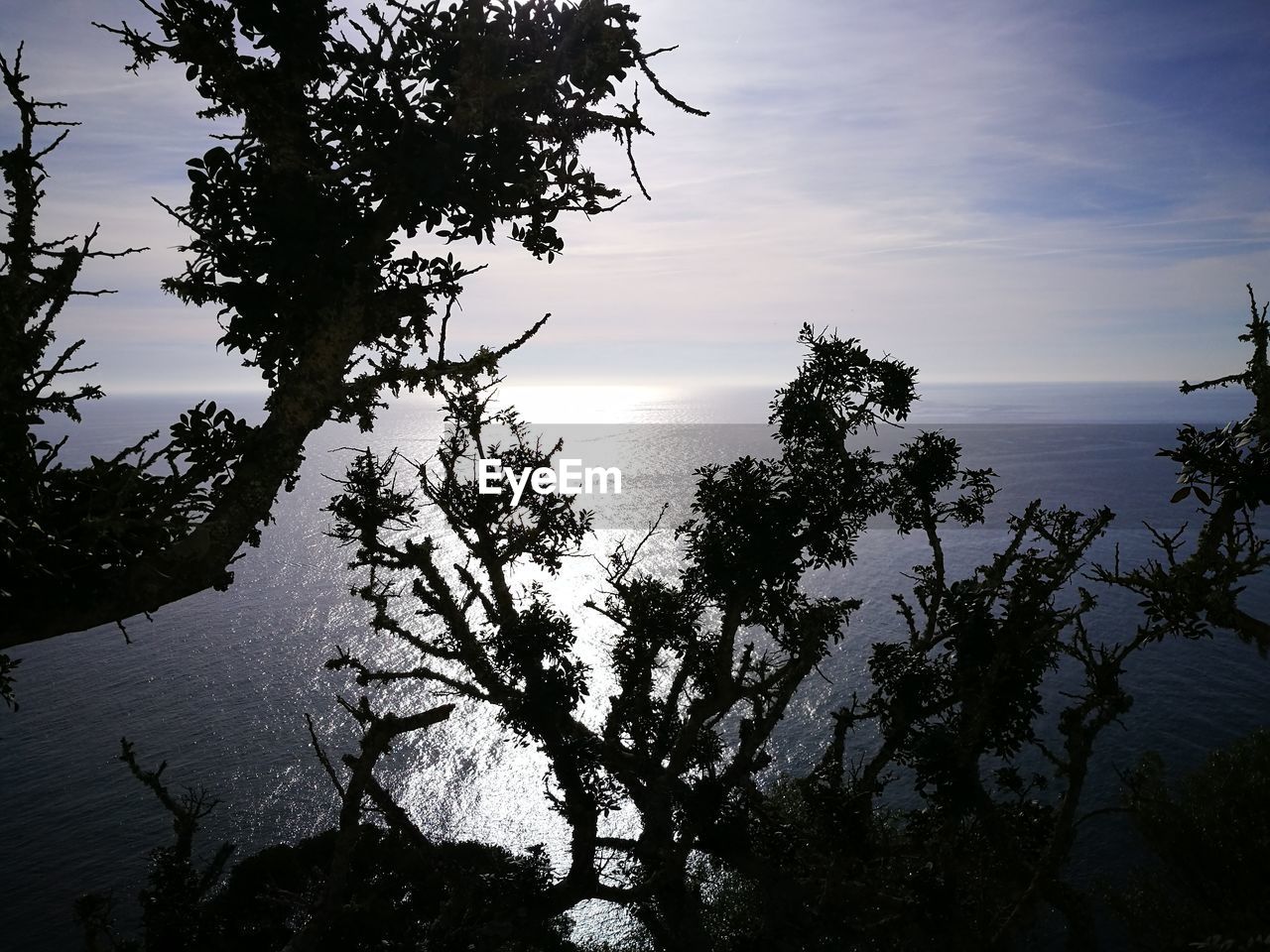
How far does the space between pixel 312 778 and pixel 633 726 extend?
166ft

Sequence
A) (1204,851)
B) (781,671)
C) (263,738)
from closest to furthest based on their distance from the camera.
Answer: (781,671) < (1204,851) < (263,738)

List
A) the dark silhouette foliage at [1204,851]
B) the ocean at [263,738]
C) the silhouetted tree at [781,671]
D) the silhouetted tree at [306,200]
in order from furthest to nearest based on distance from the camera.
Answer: the ocean at [263,738] → the dark silhouette foliage at [1204,851] → the silhouetted tree at [781,671] → the silhouetted tree at [306,200]

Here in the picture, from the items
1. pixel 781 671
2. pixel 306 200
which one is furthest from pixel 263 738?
pixel 306 200

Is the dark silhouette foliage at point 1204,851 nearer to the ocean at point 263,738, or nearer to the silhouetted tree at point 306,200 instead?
the ocean at point 263,738

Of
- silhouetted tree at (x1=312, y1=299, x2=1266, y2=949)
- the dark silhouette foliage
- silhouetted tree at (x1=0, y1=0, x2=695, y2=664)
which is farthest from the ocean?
silhouetted tree at (x1=0, y1=0, x2=695, y2=664)

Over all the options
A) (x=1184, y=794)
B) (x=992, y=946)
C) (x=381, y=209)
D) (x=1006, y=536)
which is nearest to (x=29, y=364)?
(x=381, y=209)

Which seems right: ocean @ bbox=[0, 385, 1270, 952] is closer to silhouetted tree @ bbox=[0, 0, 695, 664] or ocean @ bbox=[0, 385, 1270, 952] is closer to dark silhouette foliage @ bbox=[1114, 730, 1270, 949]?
dark silhouette foliage @ bbox=[1114, 730, 1270, 949]

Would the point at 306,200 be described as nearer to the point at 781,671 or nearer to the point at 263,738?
the point at 781,671

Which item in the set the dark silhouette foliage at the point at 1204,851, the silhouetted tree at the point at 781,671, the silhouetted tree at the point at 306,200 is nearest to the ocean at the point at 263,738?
the dark silhouette foliage at the point at 1204,851

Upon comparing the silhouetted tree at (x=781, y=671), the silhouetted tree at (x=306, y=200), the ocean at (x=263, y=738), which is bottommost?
the ocean at (x=263, y=738)

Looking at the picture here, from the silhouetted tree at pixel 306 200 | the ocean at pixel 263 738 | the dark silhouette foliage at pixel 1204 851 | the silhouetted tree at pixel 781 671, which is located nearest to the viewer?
the silhouetted tree at pixel 306 200

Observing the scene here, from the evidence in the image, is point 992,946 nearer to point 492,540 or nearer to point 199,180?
point 492,540

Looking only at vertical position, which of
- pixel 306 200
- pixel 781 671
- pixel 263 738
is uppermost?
pixel 306 200

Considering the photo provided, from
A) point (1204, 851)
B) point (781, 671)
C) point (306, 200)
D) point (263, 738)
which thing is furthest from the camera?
point (263, 738)
